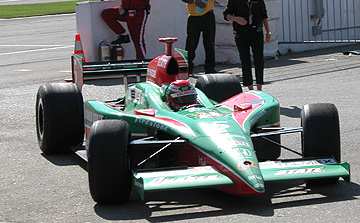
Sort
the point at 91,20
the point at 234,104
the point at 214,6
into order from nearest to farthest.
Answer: the point at 234,104 < the point at 91,20 < the point at 214,6

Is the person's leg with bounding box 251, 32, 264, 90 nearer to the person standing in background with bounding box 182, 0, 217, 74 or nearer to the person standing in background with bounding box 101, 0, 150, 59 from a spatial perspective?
the person standing in background with bounding box 182, 0, 217, 74

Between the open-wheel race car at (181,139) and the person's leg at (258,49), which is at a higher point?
the person's leg at (258,49)

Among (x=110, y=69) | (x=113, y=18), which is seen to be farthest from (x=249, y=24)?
(x=113, y=18)

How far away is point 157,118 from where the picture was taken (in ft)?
22.7

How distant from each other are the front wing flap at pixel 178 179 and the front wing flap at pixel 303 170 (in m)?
0.40

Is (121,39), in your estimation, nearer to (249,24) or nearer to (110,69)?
(249,24)

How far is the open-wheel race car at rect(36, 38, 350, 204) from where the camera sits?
5922 millimetres

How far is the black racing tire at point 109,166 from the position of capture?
5.96 m

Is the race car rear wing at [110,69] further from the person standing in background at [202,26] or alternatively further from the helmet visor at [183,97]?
the person standing in background at [202,26]

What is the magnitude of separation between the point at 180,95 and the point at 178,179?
162 cm

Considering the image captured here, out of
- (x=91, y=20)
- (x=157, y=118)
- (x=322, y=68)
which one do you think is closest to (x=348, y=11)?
(x=322, y=68)

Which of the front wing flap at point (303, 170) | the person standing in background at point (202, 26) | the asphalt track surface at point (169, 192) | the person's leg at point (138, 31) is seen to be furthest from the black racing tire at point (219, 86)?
the person's leg at point (138, 31)

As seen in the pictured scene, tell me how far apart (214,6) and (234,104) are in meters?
8.42

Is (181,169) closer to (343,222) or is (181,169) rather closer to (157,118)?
(157,118)
